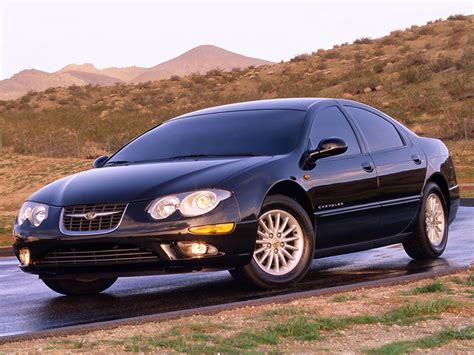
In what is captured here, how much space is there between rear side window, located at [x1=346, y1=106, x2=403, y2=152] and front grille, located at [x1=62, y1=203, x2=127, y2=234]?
2.84m

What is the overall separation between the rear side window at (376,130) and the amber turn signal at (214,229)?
2259 millimetres

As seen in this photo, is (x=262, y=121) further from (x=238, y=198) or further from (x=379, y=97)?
(x=379, y=97)

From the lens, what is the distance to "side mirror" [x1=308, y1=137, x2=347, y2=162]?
30.4 ft

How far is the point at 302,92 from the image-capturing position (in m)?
54.7

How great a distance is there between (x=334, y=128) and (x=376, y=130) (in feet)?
2.31

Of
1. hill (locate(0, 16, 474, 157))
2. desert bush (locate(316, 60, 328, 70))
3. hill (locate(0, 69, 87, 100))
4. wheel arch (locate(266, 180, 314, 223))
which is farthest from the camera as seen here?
hill (locate(0, 69, 87, 100))

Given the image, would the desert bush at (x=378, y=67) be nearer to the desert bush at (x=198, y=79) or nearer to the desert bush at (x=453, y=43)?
the desert bush at (x=453, y=43)

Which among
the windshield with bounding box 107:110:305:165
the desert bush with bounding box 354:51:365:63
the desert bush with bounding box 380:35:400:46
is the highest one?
the desert bush with bounding box 380:35:400:46

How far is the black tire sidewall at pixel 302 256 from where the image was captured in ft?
28.6

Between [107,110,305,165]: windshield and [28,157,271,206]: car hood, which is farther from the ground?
[107,110,305,165]: windshield

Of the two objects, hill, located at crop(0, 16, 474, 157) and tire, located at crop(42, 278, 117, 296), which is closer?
tire, located at crop(42, 278, 117, 296)

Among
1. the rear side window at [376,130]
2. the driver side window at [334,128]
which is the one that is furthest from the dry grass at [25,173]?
the driver side window at [334,128]

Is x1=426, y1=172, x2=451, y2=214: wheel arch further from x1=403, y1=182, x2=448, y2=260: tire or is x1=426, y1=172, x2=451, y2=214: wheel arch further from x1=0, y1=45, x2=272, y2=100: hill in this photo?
x1=0, y1=45, x2=272, y2=100: hill

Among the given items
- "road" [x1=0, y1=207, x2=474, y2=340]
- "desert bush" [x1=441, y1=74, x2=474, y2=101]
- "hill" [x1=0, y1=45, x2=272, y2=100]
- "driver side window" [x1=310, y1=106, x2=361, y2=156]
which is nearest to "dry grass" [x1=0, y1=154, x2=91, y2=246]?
"desert bush" [x1=441, y1=74, x2=474, y2=101]
